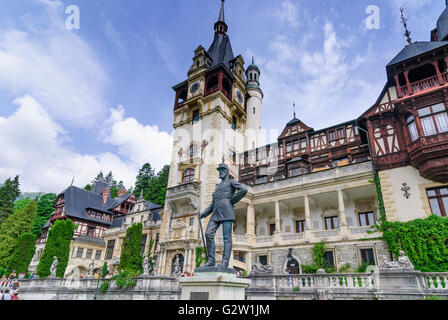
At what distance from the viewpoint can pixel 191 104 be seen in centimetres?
3422

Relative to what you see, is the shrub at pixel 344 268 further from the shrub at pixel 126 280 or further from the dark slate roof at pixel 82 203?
the dark slate roof at pixel 82 203

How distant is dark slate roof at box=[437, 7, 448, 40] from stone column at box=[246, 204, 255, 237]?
22.3 meters

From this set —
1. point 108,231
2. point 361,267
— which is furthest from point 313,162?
point 108,231

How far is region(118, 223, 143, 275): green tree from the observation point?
27688 millimetres

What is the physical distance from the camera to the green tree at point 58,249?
3055 cm

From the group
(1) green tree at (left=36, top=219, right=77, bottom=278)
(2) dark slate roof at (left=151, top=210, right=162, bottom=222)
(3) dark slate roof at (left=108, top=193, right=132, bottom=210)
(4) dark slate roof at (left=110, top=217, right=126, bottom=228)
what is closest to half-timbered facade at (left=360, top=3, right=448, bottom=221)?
(2) dark slate roof at (left=151, top=210, right=162, bottom=222)

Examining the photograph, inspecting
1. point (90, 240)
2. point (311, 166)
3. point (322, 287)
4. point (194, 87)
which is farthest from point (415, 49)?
point (90, 240)

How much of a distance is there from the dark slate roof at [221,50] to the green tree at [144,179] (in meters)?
33.2

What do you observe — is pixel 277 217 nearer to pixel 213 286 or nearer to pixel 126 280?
pixel 126 280

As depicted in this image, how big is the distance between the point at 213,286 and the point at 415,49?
80.9 ft

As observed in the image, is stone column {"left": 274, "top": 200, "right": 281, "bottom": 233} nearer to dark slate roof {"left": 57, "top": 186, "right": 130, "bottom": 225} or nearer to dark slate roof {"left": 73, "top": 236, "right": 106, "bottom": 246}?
dark slate roof {"left": 73, "top": 236, "right": 106, "bottom": 246}

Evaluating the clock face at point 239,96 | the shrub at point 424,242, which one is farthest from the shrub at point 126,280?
the clock face at point 239,96
